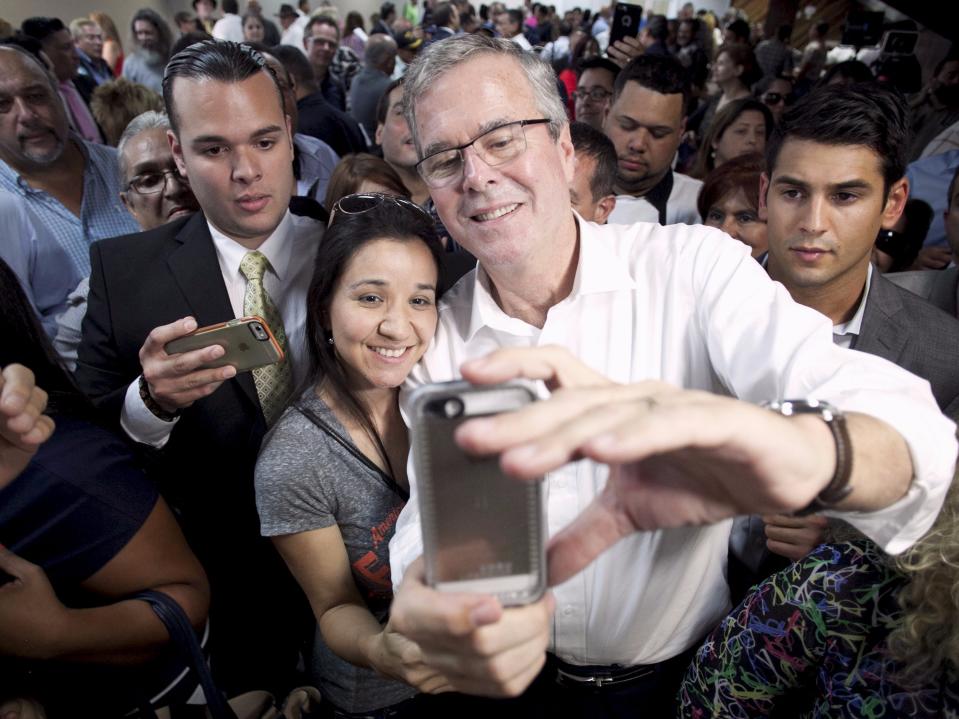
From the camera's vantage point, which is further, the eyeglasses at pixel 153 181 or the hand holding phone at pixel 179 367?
the eyeglasses at pixel 153 181

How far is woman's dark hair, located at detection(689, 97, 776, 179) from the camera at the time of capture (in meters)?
3.89

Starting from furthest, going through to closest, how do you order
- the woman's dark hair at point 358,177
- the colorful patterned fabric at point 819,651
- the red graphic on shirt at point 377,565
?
the woman's dark hair at point 358,177
the red graphic on shirt at point 377,565
the colorful patterned fabric at point 819,651

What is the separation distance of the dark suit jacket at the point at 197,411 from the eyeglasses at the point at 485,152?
2.76 ft

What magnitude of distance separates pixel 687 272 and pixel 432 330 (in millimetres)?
652

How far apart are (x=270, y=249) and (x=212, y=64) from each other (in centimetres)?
58

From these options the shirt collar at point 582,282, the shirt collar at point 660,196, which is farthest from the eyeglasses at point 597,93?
the shirt collar at point 582,282

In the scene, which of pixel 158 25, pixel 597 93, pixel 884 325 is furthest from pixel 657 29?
pixel 884 325

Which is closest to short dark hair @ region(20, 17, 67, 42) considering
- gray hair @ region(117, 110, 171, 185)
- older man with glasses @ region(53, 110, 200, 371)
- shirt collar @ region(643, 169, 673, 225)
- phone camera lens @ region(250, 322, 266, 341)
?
gray hair @ region(117, 110, 171, 185)

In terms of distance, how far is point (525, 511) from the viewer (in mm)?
738

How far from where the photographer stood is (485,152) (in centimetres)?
141

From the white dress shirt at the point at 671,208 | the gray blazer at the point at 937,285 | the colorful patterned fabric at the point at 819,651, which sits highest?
the gray blazer at the point at 937,285

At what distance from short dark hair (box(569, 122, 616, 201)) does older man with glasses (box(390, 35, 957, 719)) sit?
3.58 feet

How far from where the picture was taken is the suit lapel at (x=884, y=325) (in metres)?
1.70

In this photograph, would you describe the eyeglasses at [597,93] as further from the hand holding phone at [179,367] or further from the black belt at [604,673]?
the black belt at [604,673]
